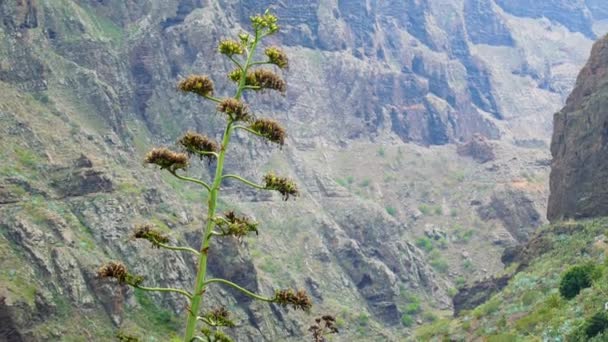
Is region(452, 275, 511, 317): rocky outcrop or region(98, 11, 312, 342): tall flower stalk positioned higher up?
region(452, 275, 511, 317): rocky outcrop

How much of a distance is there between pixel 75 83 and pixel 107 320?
8508 cm

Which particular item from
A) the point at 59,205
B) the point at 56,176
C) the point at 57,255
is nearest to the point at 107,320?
the point at 57,255

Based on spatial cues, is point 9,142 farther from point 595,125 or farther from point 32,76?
point 595,125

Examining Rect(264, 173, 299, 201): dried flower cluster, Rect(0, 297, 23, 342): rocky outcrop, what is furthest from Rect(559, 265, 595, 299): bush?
Rect(0, 297, 23, 342): rocky outcrop

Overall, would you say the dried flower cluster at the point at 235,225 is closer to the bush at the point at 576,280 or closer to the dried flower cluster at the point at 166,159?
the dried flower cluster at the point at 166,159

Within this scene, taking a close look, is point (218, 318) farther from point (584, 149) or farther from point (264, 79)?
point (584, 149)

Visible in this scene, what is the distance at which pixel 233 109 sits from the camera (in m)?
20.1

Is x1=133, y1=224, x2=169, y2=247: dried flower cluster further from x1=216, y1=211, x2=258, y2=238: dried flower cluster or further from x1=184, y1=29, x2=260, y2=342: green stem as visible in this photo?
x1=216, y1=211, x2=258, y2=238: dried flower cluster

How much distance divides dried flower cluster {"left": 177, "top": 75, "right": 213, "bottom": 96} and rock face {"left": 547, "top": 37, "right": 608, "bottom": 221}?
95255 millimetres

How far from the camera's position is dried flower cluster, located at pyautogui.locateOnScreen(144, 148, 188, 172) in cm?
2031

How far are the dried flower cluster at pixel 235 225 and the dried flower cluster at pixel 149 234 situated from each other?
5.13ft

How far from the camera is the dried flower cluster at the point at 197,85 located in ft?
67.8

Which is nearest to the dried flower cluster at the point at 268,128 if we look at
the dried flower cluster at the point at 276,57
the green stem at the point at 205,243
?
the green stem at the point at 205,243

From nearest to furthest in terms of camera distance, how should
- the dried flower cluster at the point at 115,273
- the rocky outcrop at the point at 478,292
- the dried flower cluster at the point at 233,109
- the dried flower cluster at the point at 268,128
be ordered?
the dried flower cluster at the point at 115,273 < the dried flower cluster at the point at 233,109 < the dried flower cluster at the point at 268,128 < the rocky outcrop at the point at 478,292
